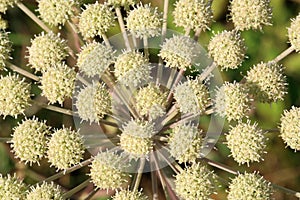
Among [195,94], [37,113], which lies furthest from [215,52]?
[37,113]

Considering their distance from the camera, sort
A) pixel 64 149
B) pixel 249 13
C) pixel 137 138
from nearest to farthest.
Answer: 1. pixel 137 138
2. pixel 64 149
3. pixel 249 13

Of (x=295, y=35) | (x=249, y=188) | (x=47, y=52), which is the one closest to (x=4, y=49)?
(x=47, y=52)

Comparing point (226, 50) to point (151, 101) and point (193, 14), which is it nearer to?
point (193, 14)

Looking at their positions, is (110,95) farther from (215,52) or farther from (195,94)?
(215,52)

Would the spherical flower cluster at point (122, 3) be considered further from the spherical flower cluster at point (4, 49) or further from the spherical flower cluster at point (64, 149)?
the spherical flower cluster at point (64, 149)

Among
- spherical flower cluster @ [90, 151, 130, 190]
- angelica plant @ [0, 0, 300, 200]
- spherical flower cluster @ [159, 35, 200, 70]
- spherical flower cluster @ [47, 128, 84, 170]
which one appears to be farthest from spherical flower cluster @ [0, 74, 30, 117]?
spherical flower cluster @ [159, 35, 200, 70]

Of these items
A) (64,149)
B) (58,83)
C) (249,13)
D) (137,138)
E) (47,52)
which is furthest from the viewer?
(249,13)

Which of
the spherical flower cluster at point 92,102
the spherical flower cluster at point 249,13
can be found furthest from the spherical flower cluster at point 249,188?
the spherical flower cluster at point 249,13

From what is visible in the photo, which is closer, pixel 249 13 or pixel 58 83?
pixel 58 83
